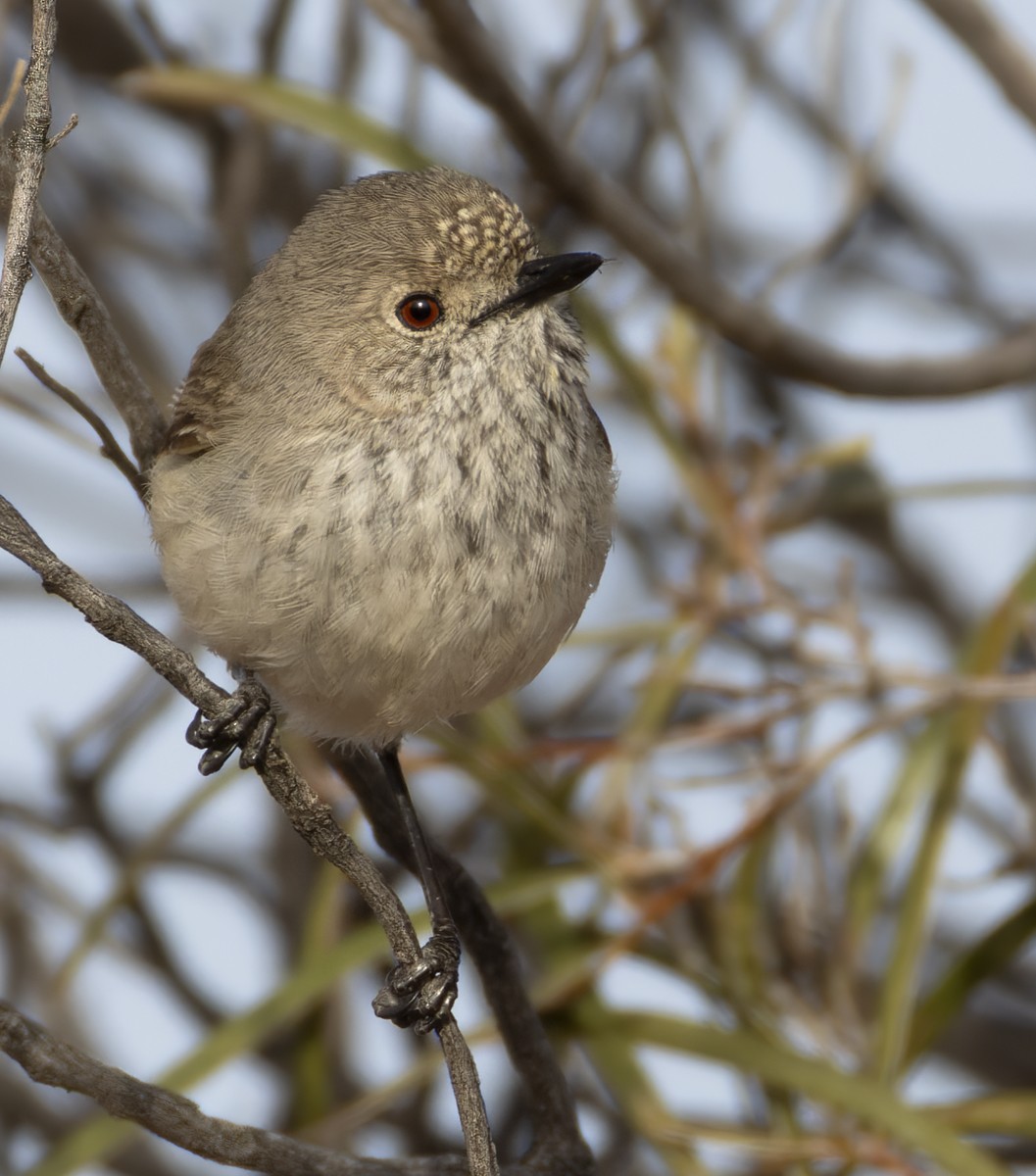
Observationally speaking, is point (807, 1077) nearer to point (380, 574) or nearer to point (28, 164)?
point (380, 574)

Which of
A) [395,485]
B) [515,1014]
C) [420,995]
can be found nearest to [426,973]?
[420,995]

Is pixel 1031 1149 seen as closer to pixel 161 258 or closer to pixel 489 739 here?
pixel 489 739

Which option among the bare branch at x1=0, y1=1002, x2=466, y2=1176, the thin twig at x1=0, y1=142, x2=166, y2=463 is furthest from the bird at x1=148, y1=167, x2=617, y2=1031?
the bare branch at x1=0, y1=1002, x2=466, y2=1176

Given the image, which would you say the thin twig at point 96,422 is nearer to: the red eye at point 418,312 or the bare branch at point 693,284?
the red eye at point 418,312

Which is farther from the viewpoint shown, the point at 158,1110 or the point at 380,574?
the point at 380,574

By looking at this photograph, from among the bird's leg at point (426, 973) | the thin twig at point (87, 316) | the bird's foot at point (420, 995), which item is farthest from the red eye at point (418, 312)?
the bird's foot at point (420, 995)

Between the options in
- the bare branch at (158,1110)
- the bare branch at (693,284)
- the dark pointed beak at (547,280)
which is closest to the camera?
the bare branch at (158,1110)
